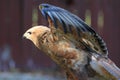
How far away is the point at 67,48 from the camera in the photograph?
318 cm

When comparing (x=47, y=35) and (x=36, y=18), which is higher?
(x=47, y=35)

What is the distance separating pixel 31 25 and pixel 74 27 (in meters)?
6.17

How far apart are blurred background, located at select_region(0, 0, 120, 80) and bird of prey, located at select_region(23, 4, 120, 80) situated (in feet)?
19.4

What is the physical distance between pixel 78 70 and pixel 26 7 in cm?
620

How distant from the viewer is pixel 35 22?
30.7ft

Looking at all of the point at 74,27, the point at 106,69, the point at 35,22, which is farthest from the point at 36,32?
the point at 35,22

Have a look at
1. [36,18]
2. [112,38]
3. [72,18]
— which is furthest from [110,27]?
[72,18]

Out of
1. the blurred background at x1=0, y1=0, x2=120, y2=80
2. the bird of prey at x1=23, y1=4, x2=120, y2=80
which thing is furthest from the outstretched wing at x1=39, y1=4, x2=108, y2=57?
the blurred background at x1=0, y1=0, x2=120, y2=80

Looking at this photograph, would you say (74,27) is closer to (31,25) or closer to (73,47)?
(73,47)

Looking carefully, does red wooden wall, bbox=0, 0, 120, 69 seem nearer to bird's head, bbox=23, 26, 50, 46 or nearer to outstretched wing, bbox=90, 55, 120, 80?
bird's head, bbox=23, 26, 50, 46

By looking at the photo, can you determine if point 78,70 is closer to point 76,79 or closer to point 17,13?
point 76,79

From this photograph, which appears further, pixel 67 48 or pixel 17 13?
pixel 17 13

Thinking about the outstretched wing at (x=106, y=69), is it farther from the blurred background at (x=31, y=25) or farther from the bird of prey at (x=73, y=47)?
the blurred background at (x=31, y=25)

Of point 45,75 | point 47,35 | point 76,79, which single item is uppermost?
point 47,35
